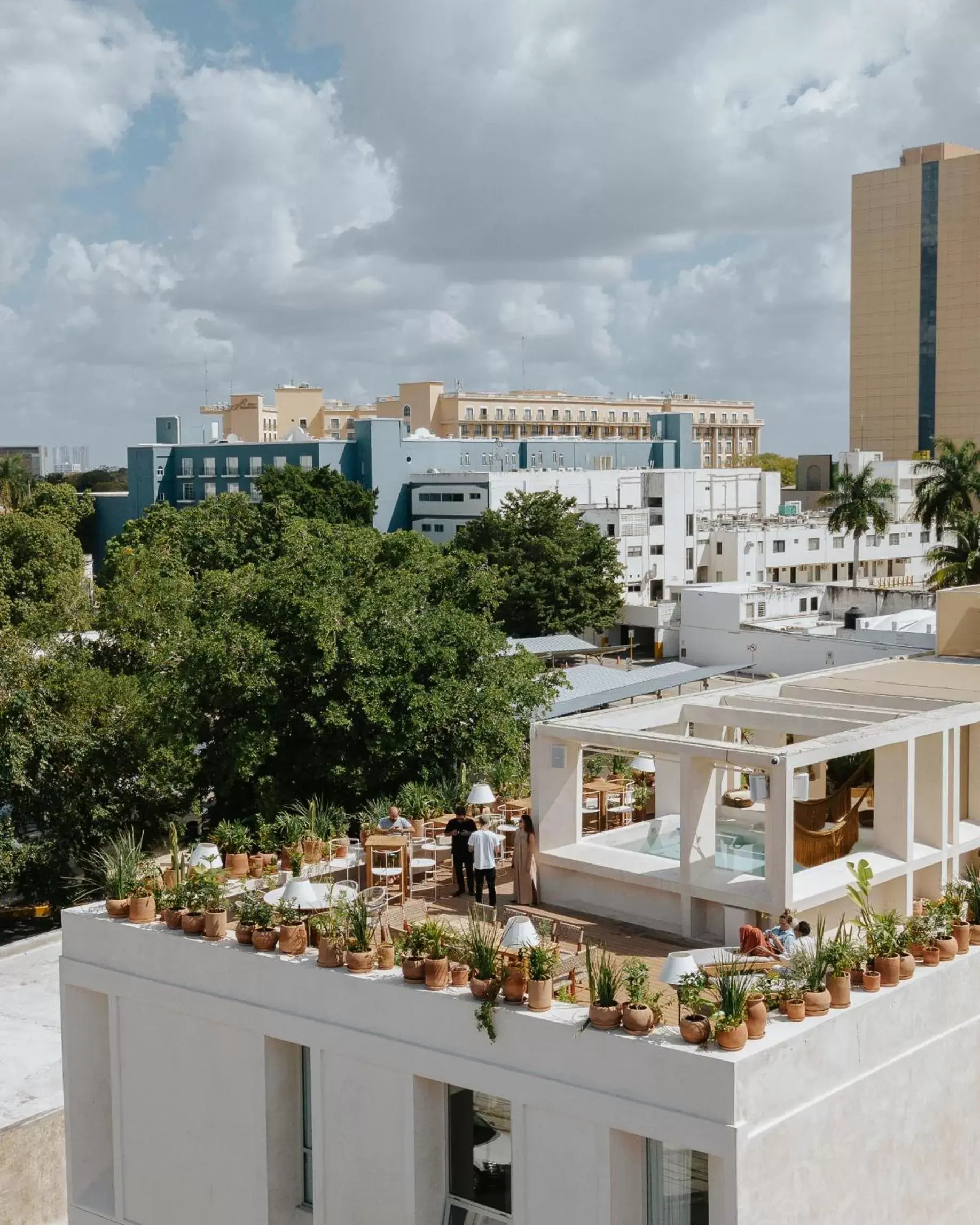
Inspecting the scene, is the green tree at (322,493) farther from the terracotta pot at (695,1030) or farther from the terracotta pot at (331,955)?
the terracotta pot at (695,1030)

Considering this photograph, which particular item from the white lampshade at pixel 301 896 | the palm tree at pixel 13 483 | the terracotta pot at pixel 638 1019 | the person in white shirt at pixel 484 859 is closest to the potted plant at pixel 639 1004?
the terracotta pot at pixel 638 1019

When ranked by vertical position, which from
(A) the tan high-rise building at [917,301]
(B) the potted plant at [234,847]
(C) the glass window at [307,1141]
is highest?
(A) the tan high-rise building at [917,301]

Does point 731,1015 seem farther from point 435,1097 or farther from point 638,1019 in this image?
point 435,1097

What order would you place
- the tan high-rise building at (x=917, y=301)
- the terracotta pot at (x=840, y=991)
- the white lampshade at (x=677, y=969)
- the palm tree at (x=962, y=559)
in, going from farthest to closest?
the tan high-rise building at (x=917, y=301), the palm tree at (x=962, y=559), the white lampshade at (x=677, y=969), the terracotta pot at (x=840, y=991)

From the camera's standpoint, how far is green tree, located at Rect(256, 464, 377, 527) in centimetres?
8456

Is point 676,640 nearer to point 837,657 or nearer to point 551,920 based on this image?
point 837,657

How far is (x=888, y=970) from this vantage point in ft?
37.5

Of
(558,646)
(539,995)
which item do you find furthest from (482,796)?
(558,646)

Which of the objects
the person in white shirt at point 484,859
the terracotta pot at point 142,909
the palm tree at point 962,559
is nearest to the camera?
the terracotta pot at point 142,909

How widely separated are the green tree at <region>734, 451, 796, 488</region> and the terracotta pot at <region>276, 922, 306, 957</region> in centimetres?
15284

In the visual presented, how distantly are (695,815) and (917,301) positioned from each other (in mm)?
134886

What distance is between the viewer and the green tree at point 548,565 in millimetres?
72188

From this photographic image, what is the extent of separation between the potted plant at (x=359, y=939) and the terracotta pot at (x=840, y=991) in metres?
3.86

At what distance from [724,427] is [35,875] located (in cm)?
16544
